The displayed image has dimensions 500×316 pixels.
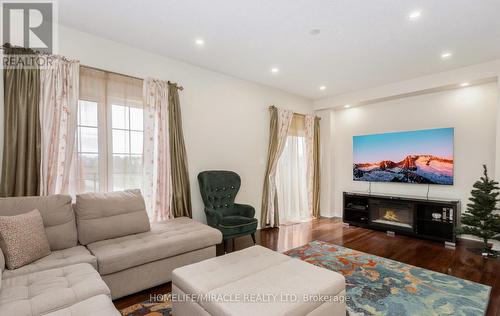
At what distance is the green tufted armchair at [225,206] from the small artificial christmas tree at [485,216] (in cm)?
314

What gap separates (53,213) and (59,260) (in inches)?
21.0

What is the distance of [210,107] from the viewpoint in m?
4.01

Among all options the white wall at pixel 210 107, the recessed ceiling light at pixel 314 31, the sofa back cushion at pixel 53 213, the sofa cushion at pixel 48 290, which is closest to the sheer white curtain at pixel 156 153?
the white wall at pixel 210 107

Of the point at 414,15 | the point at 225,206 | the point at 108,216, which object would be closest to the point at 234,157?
the point at 225,206

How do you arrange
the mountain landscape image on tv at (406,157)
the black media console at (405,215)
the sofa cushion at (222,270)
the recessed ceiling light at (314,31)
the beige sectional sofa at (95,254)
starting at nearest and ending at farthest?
the beige sectional sofa at (95,254) < the sofa cushion at (222,270) < the recessed ceiling light at (314,31) < the black media console at (405,215) < the mountain landscape image on tv at (406,157)

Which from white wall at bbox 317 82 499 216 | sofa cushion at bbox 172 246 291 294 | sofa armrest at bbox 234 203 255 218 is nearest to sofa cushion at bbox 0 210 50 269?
sofa cushion at bbox 172 246 291 294

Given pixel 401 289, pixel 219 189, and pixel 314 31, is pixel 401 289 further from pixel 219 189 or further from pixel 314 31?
pixel 314 31

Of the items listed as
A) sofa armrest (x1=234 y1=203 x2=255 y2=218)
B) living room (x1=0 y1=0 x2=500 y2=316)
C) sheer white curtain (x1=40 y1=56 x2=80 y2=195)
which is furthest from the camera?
sofa armrest (x1=234 y1=203 x2=255 y2=218)

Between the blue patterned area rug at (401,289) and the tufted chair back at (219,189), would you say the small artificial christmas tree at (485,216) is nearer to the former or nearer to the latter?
the blue patterned area rug at (401,289)

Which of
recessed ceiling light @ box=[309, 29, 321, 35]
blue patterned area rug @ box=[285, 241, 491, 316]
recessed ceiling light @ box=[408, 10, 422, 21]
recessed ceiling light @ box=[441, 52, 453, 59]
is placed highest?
recessed ceiling light @ box=[309, 29, 321, 35]

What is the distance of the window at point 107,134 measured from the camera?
2.86m

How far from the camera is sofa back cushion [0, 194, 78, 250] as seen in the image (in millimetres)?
2148

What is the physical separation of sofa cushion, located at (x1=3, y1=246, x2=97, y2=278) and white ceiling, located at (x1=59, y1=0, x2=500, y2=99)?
93.1 inches

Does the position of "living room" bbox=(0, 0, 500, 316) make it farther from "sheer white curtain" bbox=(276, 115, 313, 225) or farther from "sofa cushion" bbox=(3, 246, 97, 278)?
"sheer white curtain" bbox=(276, 115, 313, 225)
